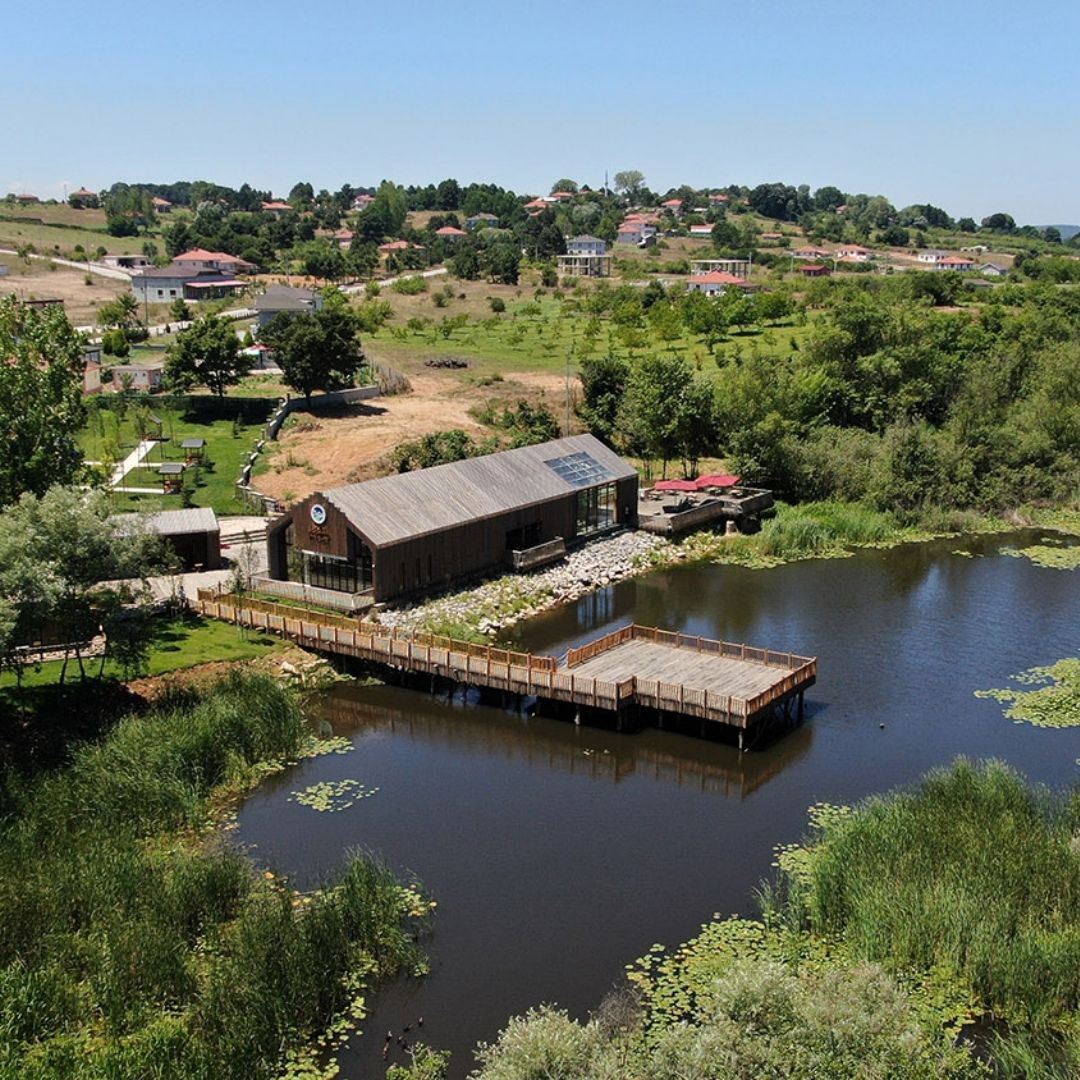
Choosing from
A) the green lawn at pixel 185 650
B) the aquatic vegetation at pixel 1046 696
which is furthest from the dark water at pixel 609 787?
the green lawn at pixel 185 650

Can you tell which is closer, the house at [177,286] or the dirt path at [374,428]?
the dirt path at [374,428]

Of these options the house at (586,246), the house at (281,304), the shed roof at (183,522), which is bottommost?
the shed roof at (183,522)

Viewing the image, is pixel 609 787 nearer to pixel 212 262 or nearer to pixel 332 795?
pixel 332 795

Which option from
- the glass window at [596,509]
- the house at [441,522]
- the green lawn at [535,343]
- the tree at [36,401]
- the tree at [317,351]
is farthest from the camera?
the green lawn at [535,343]

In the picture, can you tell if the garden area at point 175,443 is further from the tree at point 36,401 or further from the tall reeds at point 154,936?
the tall reeds at point 154,936

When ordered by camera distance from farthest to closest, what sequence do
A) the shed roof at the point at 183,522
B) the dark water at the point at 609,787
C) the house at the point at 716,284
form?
the house at the point at 716,284
the shed roof at the point at 183,522
the dark water at the point at 609,787

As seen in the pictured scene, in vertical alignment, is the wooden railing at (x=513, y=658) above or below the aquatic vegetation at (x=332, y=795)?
above

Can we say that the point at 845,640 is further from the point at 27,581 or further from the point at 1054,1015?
the point at 27,581

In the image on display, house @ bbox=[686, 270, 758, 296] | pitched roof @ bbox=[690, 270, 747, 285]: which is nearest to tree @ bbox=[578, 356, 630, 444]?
house @ bbox=[686, 270, 758, 296]

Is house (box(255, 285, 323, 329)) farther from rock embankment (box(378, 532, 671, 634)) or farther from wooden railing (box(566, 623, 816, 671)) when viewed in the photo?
wooden railing (box(566, 623, 816, 671))
